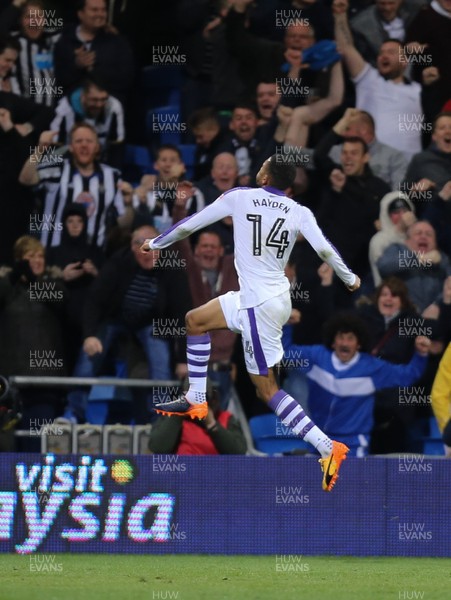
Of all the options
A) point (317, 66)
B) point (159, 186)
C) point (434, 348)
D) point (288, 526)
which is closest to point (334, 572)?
point (288, 526)

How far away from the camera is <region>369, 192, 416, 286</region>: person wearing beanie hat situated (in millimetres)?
13953

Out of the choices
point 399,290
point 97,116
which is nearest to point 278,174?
point 399,290

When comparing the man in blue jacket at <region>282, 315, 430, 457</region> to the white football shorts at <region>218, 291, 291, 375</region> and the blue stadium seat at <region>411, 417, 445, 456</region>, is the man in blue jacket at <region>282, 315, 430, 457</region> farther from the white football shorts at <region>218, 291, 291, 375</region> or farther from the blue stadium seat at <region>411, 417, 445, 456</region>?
the white football shorts at <region>218, 291, 291, 375</region>

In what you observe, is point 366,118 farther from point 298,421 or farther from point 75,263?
point 298,421

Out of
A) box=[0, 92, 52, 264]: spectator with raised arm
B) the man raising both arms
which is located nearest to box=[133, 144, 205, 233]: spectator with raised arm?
box=[0, 92, 52, 264]: spectator with raised arm

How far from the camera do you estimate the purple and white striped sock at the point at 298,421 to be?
414 inches

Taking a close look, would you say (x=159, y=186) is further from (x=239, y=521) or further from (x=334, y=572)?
(x=334, y=572)

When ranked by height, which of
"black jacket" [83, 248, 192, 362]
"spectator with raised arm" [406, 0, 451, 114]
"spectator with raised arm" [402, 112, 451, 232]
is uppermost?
"spectator with raised arm" [406, 0, 451, 114]

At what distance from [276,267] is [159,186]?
13.6ft

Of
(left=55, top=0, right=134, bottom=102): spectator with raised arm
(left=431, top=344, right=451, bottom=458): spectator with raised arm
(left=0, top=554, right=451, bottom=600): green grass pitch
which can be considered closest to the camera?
(left=0, top=554, right=451, bottom=600): green grass pitch

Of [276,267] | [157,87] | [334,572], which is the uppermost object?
[157,87]

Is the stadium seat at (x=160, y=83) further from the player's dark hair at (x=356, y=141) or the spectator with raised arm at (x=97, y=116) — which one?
the player's dark hair at (x=356, y=141)

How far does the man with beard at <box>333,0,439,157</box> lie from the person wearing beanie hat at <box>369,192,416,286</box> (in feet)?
2.36

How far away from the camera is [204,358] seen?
35.3 feet
